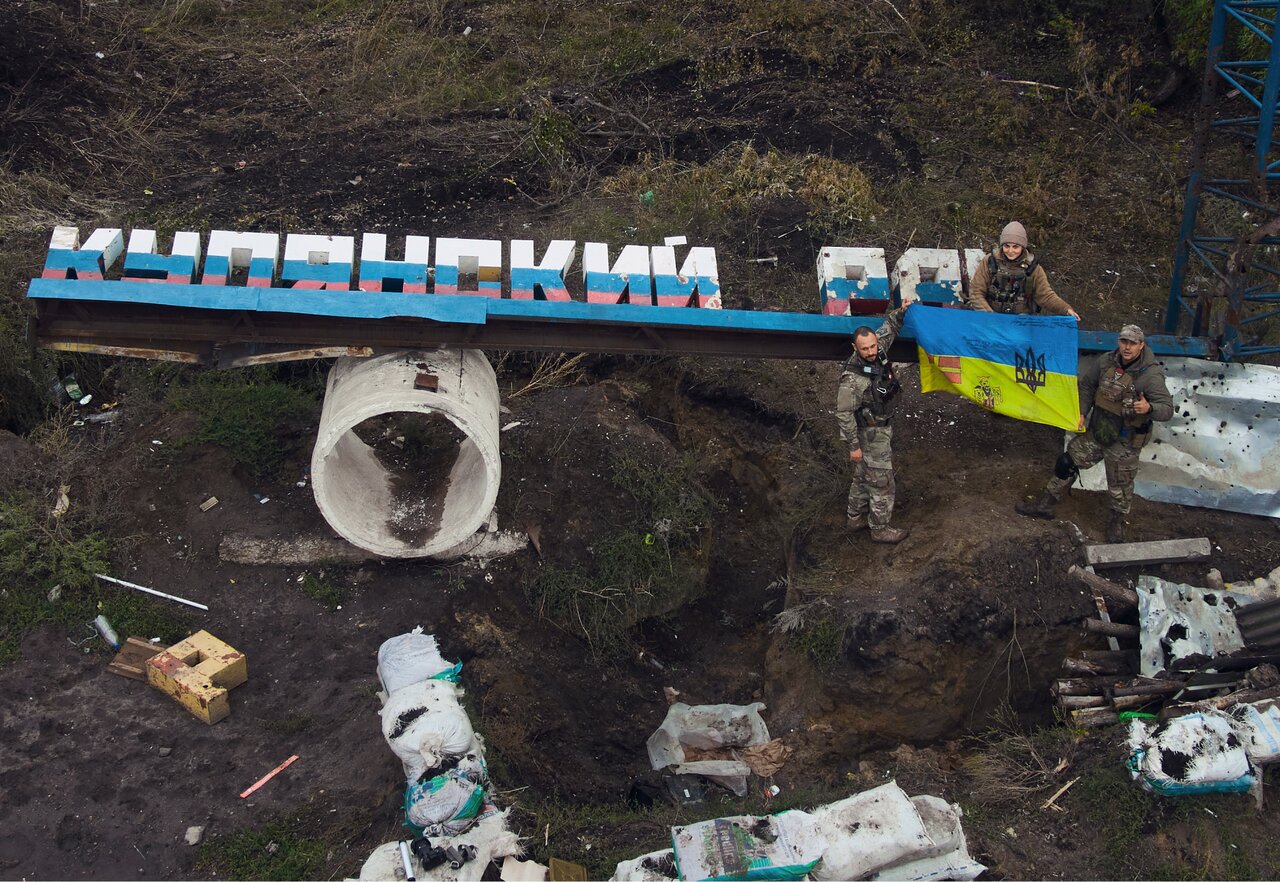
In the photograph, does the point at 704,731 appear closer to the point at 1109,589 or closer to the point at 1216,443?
the point at 1109,589

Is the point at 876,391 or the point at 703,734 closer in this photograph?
the point at 876,391

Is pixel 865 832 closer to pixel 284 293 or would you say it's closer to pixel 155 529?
pixel 284 293

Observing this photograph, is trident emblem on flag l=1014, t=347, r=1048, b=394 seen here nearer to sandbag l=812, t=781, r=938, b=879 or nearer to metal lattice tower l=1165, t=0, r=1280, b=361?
metal lattice tower l=1165, t=0, r=1280, b=361

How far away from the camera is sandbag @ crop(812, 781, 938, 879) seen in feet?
21.6

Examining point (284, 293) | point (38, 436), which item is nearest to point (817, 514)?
point (284, 293)

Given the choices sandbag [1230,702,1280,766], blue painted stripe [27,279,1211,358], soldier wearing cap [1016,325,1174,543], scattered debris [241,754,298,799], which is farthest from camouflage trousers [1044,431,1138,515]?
scattered debris [241,754,298,799]

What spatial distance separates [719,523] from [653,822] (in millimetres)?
3475

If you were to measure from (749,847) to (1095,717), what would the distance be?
A: 2947 mm

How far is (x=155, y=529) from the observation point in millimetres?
9664

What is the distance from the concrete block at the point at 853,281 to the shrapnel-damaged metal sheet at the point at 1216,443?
243cm

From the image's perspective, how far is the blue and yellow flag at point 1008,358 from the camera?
340 inches

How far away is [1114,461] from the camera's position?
8578 millimetres

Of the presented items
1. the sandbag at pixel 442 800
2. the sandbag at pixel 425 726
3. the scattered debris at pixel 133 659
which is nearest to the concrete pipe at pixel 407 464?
Answer: the sandbag at pixel 425 726

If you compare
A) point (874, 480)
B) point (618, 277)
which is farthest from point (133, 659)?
point (874, 480)
